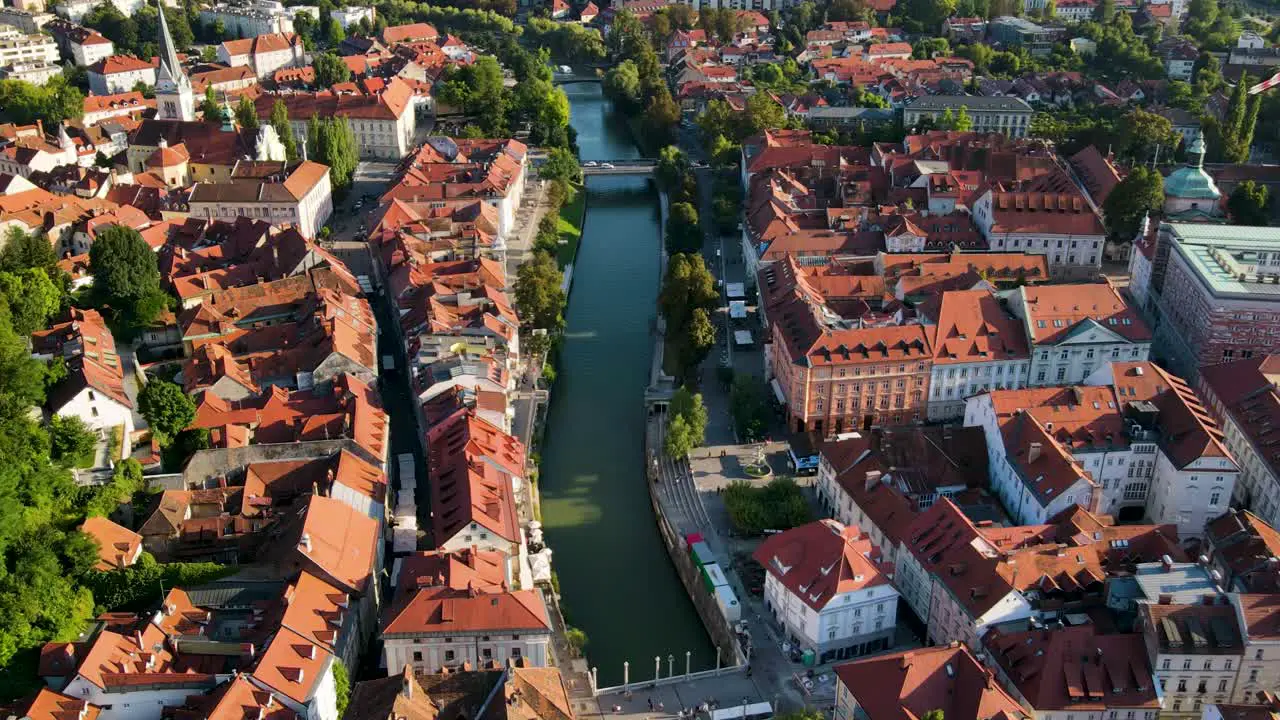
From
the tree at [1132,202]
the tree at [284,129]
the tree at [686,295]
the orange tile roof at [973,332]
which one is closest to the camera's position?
the orange tile roof at [973,332]

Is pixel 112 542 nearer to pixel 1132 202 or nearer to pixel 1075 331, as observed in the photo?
pixel 1075 331

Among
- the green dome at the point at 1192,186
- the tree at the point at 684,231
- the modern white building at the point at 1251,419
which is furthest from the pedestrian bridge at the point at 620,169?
the modern white building at the point at 1251,419

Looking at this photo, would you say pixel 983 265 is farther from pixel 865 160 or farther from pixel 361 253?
pixel 361 253

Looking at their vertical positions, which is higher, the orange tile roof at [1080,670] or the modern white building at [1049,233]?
the orange tile roof at [1080,670]

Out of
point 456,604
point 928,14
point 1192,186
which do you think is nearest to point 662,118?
point 1192,186

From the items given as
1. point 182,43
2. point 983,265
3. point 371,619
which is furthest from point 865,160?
point 182,43

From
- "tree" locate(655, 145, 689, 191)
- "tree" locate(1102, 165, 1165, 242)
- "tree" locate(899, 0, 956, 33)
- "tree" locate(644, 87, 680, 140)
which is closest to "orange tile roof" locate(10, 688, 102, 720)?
"tree" locate(1102, 165, 1165, 242)

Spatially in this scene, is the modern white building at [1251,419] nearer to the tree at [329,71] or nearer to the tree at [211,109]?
the tree at [211,109]
